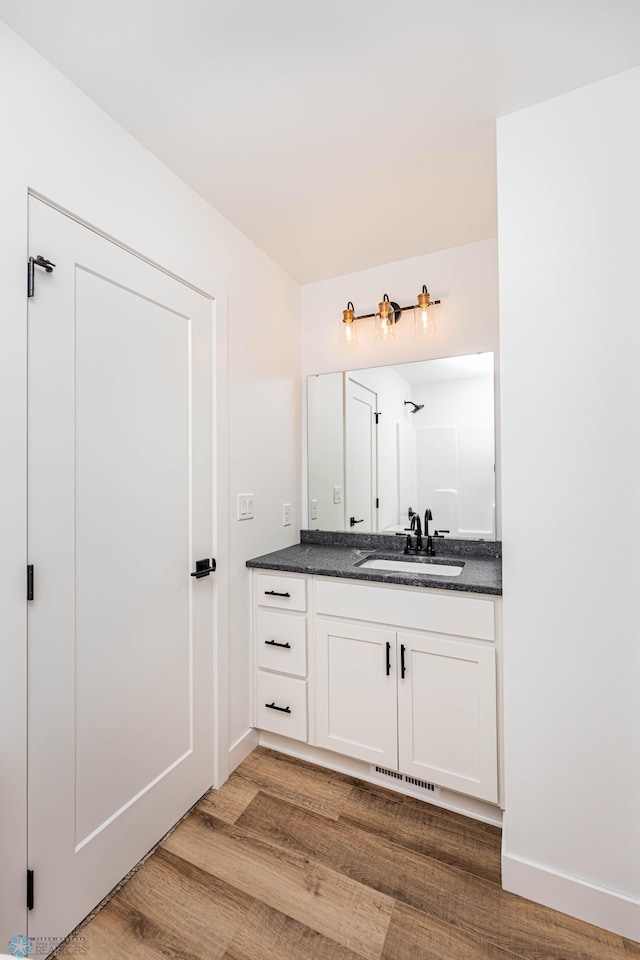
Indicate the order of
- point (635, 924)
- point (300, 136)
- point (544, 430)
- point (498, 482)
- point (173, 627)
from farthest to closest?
point (498, 482)
point (173, 627)
point (300, 136)
point (544, 430)
point (635, 924)

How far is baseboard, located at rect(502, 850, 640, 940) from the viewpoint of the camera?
122cm

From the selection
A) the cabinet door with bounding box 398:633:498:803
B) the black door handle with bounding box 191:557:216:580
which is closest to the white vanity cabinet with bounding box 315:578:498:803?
the cabinet door with bounding box 398:633:498:803

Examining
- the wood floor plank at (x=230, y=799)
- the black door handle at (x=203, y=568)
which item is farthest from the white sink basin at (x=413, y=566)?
the wood floor plank at (x=230, y=799)

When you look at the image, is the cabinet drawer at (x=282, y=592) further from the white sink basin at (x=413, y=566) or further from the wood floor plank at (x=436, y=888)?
the wood floor plank at (x=436, y=888)

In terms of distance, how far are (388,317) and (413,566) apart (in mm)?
1293

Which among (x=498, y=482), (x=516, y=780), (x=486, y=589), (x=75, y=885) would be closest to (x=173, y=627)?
(x=75, y=885)

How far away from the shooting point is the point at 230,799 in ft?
5.72

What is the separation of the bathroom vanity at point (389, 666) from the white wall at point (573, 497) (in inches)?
7.8

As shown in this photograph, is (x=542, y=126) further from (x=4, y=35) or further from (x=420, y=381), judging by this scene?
(x=4, y=35)

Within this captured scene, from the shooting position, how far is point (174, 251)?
63.6 inches

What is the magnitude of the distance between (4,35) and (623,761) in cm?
256

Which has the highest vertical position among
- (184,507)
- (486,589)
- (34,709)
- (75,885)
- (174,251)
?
(174,251)

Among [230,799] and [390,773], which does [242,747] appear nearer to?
[230,799]

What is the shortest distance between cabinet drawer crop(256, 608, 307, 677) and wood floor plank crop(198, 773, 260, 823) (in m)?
0.46
